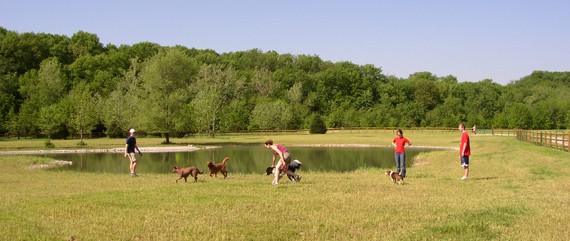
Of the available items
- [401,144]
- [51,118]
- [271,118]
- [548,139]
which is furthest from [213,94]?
[401,144]

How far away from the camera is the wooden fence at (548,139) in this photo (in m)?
35.3

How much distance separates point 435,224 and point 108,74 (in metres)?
107

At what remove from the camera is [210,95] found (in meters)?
89.0

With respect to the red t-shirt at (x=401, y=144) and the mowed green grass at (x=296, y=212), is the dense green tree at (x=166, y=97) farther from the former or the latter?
the red t-shirt at (x=401, y=144)

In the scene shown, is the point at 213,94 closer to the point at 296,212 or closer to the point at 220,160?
the point at 220,160

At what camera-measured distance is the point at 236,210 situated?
12312 mm

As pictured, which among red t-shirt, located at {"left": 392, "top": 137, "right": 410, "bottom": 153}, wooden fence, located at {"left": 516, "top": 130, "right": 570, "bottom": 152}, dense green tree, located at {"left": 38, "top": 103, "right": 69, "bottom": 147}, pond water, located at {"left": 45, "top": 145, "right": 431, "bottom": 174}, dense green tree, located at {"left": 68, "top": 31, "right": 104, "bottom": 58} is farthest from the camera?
dense green tree, located at {"left": 68, "top": 31, "right": 104, "bottom": 58}

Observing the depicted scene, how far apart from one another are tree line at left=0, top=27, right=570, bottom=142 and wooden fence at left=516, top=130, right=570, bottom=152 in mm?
36595

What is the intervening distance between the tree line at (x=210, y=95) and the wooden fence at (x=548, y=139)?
3660cm

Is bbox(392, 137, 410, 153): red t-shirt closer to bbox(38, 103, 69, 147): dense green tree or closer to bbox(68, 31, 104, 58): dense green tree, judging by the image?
bbox(38, 103, 69, 147): dense green tree

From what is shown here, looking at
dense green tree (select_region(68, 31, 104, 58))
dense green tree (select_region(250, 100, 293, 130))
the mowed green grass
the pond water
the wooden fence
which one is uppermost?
dense green tree (select_region(68, 31, 104, 58))

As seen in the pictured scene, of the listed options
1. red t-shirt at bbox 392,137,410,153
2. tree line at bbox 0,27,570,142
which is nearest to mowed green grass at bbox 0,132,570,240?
red t-shirt at bbox 392,137,410,153

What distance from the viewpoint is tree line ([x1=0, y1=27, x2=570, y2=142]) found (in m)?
70.9

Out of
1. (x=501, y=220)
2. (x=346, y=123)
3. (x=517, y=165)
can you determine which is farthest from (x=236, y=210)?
(x=346, y=123)
